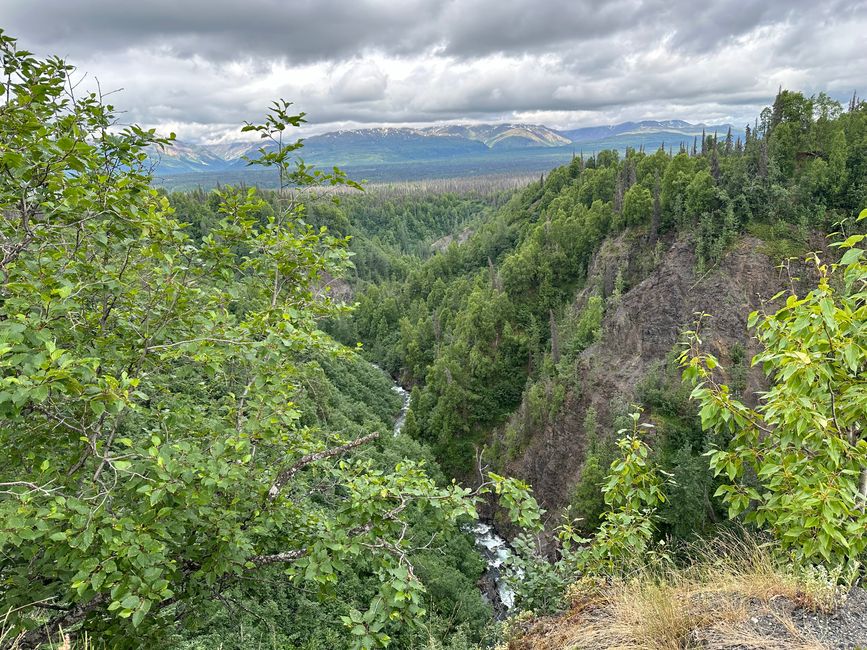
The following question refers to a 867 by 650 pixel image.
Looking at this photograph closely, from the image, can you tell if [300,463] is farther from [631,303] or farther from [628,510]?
[631,303]

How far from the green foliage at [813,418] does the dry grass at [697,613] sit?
18.7 inches

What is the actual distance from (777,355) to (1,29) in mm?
9179

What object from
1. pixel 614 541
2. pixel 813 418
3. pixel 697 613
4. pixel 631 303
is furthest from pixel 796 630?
pixel 631 303

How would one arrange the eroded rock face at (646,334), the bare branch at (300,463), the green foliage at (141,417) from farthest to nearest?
the eroded rock face at (646,334) → the bare branch at (300,463) → the green foliage at (141,417)

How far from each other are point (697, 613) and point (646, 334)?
51.9 m

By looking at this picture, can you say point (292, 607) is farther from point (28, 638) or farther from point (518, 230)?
point (518, 230)

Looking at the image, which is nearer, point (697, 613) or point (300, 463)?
point (697, 613)

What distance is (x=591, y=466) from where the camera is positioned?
40.7 meters

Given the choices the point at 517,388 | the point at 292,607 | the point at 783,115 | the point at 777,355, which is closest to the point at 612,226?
the point at 783,115

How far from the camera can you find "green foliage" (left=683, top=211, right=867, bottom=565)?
14.4 feet

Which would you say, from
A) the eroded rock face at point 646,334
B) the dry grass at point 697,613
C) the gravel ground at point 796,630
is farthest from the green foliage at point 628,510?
the eroded rock face at point 646,334

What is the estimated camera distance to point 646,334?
5184 centimetres

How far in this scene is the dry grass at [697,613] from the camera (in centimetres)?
457

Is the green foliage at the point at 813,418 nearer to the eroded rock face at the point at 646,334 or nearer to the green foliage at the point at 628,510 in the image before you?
the green foliage at the point at 628,510
